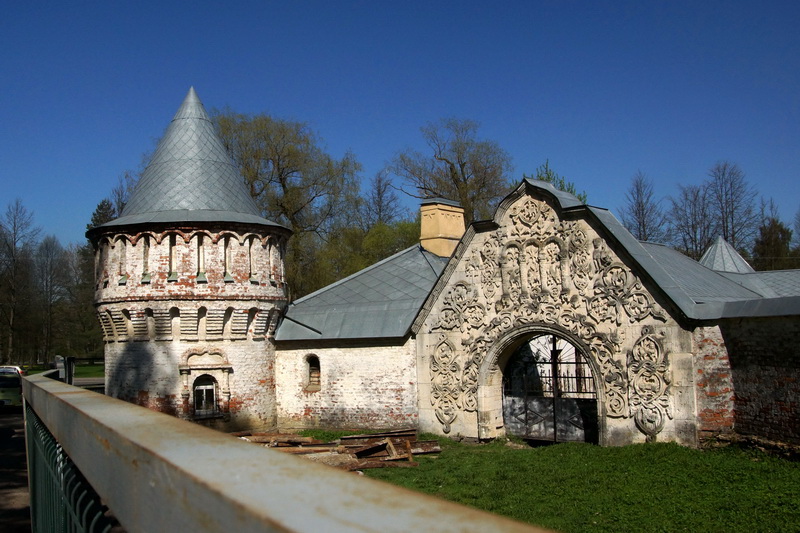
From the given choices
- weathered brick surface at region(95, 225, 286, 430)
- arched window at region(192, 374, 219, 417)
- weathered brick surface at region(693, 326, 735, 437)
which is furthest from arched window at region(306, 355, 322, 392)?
weathered brick surface at region(693, 326, 735, 437)

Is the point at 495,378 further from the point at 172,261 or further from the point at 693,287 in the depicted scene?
the point at 172,261

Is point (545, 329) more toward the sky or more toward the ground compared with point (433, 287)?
more toward the ground

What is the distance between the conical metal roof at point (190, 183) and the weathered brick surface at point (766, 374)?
37.3 feet

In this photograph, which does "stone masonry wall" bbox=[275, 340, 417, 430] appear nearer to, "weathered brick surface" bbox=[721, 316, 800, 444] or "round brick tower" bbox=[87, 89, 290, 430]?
"round brick tower" bbox=[87, 89, 290, 430]

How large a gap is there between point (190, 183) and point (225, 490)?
61.2 ft

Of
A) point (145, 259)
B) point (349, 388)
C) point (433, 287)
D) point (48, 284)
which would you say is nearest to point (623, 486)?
point (433, 287)

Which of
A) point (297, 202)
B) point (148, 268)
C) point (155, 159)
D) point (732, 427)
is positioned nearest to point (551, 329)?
point (732, 427)

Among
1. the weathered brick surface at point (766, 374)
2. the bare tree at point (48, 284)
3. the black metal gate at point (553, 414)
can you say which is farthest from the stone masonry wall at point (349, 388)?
the bare tree at point (48, 284)

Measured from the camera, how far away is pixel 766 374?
40.1 ft

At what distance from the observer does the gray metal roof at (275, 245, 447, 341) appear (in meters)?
18.3

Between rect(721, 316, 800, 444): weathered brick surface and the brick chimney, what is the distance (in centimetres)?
1073

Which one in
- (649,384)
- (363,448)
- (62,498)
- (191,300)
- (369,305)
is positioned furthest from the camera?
(369,305)

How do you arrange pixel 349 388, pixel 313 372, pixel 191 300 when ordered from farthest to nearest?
1. pixel 313 372
2. pixel 349 388
3. pixel 191 300

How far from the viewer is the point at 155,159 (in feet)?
66.1
